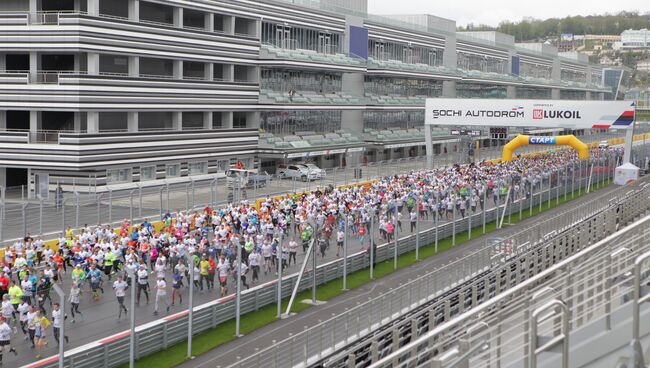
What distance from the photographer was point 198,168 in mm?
47062

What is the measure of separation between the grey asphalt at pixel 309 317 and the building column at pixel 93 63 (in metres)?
19.6

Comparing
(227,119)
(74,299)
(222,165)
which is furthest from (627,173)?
(74,299)

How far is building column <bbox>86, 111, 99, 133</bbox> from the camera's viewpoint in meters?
38.8

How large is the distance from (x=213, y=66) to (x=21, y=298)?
3205 centimetres

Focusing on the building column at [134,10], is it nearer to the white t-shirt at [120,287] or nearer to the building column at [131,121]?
the building column at [131,121]

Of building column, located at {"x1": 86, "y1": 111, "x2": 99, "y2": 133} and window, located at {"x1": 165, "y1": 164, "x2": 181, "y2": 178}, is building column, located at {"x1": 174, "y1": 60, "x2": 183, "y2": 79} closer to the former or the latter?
window, located at {"x1": 165, "y1": 164, "x2": 181, "y2": 178}

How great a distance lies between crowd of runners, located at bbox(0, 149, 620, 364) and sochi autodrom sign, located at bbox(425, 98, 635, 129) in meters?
10.6

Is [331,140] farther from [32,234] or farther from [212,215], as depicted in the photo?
[32,234]

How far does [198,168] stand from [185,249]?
82.4 feet

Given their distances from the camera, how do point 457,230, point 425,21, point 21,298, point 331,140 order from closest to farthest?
point 21,298
point 457,230
point 331,140
point 425,21

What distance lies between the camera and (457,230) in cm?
3381

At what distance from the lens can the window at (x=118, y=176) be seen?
40.2m

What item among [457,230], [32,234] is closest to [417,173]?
[457,230]

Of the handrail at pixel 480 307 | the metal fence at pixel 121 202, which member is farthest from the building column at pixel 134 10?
the handrail at pixel 480 307
